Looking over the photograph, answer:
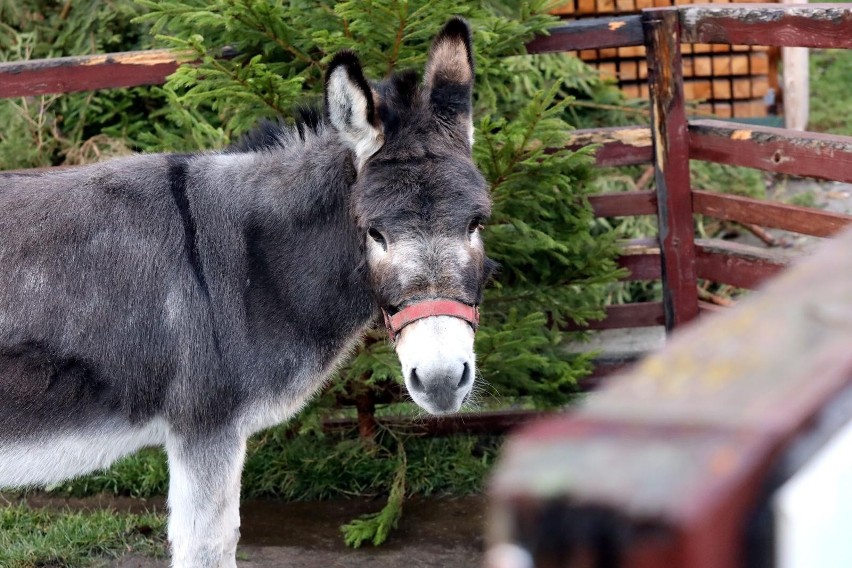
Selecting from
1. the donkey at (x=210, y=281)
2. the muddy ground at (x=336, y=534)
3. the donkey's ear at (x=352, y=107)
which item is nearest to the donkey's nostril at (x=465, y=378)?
the donkey at (x=210, y=281)

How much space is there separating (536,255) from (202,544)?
208 centimetres

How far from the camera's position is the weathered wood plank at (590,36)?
15.5 ft

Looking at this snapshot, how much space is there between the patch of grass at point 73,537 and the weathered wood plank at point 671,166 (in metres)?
2.75

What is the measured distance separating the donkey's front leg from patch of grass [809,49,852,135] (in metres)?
6.25

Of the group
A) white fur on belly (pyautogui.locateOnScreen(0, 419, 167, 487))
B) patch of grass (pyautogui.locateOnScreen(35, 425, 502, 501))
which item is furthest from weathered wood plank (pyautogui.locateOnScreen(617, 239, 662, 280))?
white fur on belly (pyautogui.locateOnScreen(0, 419, 167, 487))

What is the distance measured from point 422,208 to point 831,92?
22.3ft

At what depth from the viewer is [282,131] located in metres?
3.58

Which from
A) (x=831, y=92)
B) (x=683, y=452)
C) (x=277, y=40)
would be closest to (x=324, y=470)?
(x=277, y=40)

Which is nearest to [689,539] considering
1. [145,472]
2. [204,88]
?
[204,88]

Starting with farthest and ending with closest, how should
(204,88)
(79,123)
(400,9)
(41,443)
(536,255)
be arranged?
(79,123) < (536,255) < (204,88) < (400,9) < (41,443)

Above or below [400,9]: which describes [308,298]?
below

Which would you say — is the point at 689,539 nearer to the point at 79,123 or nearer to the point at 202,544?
the point at 202,544

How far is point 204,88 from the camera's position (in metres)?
4.22

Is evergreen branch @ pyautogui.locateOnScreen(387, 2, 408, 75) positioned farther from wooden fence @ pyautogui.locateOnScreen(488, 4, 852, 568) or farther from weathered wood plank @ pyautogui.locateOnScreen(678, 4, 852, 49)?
wooden fence @ pyautogui.locateOnScreen(488, 4, 852, 568)
